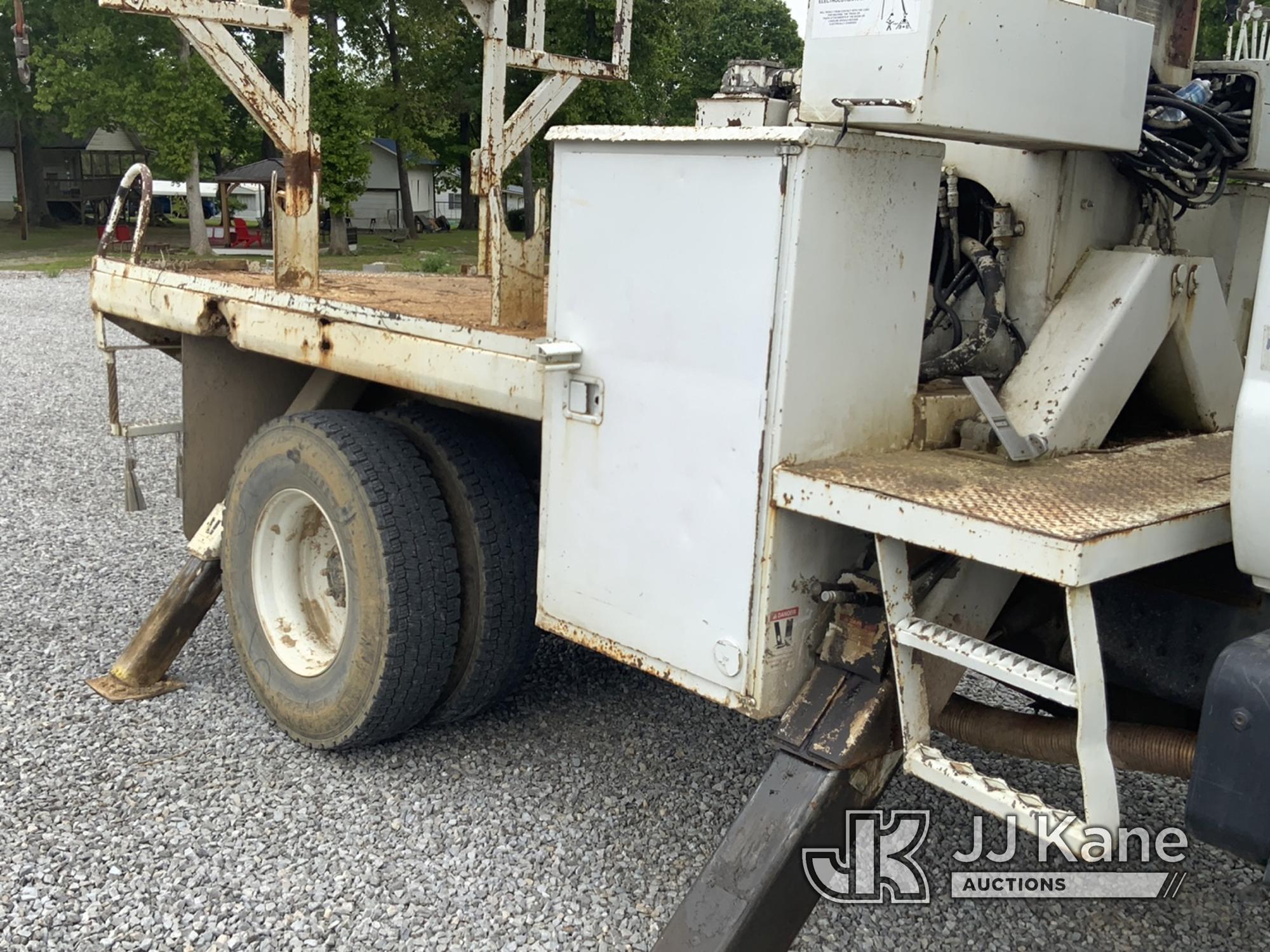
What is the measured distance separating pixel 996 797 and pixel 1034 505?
1.69ft

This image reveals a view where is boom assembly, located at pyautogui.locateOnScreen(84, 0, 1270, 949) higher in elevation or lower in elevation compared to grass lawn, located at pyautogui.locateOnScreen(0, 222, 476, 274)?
higher

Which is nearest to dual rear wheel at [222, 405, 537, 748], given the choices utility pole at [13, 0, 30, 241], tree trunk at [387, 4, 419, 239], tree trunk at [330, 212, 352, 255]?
utility pole at [13, 0, 30, 241]

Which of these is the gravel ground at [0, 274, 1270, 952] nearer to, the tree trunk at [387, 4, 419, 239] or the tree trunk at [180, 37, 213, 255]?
the tree trunk at [180, 37, 213, 255]

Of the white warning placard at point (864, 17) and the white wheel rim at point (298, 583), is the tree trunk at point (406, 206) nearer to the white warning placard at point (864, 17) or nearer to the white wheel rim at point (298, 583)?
the white wheel rim at point (298, 583)

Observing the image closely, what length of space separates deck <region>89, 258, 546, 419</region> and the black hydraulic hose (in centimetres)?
93

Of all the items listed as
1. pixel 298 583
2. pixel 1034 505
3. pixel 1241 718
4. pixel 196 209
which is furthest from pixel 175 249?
pixel 1241 718

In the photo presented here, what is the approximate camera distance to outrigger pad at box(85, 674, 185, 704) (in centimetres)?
420

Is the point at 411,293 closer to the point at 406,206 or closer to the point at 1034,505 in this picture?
the point at 1034,505

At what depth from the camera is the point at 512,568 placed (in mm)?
3527

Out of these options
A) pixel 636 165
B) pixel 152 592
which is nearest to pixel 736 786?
pixel 636 165

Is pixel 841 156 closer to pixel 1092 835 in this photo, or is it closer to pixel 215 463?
pixel 1092 835

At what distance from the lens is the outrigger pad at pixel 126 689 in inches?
165

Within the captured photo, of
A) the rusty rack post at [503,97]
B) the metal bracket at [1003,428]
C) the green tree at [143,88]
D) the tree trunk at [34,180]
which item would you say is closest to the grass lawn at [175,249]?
the tree trunk at [34,180]

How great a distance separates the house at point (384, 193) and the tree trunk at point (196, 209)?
1297 cm
